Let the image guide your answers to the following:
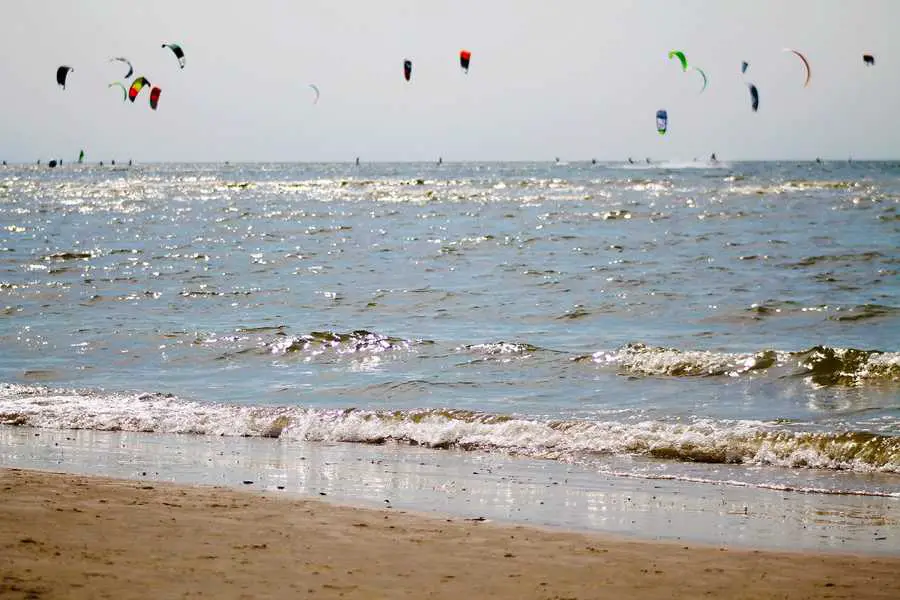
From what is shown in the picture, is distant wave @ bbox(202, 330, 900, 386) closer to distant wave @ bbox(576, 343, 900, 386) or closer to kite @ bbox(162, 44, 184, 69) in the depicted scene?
distant wave @ bbox(576, 343, 900, 386)

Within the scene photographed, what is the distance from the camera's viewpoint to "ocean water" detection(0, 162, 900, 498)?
10.1 m

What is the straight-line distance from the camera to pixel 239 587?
203 inches

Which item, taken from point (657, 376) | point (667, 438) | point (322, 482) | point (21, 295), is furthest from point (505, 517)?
point (21, 295)

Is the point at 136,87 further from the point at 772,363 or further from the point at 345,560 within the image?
the point at 345,560

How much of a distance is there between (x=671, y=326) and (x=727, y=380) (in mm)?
4024

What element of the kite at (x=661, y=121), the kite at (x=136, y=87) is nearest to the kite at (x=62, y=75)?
the kite at (x=136, y=87)

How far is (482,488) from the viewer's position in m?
8.05

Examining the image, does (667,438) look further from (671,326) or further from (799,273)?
(799,273)

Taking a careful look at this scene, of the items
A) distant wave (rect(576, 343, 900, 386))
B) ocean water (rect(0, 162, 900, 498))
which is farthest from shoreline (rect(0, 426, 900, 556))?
distant wave (rect(576, 343, 900, 386))

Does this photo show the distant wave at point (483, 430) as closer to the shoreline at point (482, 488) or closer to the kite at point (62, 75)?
the shoreline at point (482, 488)

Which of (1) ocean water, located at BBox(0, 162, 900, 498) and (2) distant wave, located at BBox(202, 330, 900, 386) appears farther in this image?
(2) distant wave, located at BBox(202, 330, 900, 386)

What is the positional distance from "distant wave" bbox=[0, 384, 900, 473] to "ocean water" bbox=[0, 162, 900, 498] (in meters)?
0.03

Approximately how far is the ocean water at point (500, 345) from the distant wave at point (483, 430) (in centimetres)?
3

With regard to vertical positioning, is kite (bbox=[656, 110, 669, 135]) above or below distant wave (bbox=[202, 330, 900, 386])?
above
